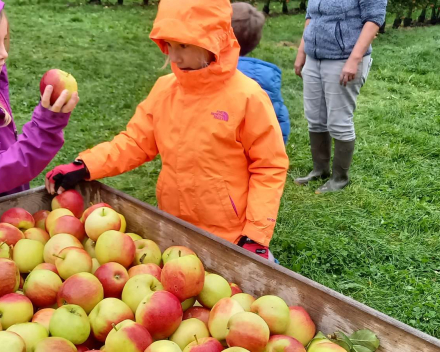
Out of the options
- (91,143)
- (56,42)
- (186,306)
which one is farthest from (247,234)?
(56,42)

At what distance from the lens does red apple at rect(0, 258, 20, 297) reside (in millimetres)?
1656

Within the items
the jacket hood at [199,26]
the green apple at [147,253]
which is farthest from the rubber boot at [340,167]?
the green apple at [147,253]

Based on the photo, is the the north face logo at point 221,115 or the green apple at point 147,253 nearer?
the green apple at point 147,253

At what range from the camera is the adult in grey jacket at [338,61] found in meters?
3.56

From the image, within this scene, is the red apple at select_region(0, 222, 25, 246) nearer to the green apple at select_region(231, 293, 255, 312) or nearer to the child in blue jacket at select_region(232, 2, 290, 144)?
the green apple at select_region(231, 293, 255, 312)

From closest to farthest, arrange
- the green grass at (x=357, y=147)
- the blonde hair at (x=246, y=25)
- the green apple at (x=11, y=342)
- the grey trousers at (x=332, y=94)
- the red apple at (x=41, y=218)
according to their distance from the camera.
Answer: the green apple at (x=11, y=342), the red apple at (x=41, y=218), the blonde hair at (x=246, y=25), the green grass at (x=357, y=147), the grey trousers at (x=332, y=94)

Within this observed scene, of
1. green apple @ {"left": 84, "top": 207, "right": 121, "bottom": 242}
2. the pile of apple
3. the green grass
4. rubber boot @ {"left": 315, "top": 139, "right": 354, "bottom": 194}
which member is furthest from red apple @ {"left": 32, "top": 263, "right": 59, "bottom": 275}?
rubber boot @ {"left": 315, "top": 139, "right": 354, "bottom": 194}

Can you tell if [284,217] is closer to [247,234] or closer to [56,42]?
[247,234]

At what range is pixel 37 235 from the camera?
2006 mm

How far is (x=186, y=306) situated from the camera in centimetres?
174

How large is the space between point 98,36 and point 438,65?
645cm

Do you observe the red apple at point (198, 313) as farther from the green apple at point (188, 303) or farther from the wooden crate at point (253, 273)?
the wooden crate at point (253, 273)

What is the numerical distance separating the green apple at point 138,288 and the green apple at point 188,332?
166mm

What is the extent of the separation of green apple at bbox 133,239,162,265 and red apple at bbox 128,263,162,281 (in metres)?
0.10
